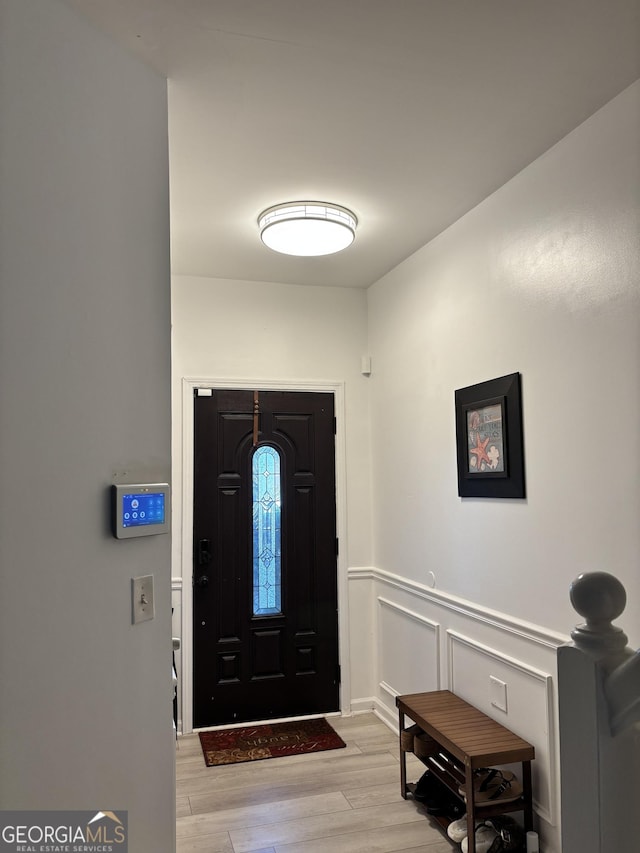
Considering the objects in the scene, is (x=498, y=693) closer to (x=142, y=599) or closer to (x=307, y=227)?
(x=142, y=599)

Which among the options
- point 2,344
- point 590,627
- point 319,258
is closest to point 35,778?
point 2,344

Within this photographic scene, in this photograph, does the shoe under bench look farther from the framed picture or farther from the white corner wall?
the framed picture

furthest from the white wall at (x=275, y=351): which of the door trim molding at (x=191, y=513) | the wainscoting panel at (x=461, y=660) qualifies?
the wainscoting panel at (x=461, y=660)

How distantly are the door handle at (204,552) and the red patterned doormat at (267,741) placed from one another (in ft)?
3.21

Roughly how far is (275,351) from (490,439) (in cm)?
173

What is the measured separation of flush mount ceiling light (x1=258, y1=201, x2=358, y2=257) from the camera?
118 inches

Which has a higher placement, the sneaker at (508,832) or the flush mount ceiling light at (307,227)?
the flush mount ceiling light at (307,227)

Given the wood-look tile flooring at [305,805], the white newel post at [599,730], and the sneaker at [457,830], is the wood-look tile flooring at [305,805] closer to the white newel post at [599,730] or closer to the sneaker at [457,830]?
the sneaker at [457,830]

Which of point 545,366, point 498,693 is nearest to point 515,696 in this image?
point 498,693

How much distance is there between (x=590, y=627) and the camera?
94 cm

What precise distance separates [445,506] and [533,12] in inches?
85.2

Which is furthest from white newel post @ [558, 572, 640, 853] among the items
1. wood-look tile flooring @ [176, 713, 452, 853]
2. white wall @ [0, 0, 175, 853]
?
wood-look tile flooring @ [176, 713, 452, 853]

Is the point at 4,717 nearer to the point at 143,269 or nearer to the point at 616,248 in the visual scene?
the point at 143,269

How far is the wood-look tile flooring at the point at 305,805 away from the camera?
2639 millimetres
